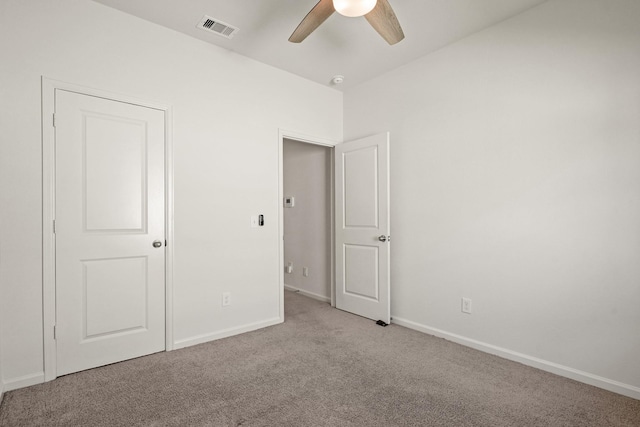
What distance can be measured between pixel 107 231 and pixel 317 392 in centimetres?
194

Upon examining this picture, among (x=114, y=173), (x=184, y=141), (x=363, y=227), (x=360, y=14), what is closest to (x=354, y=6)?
(x=360, y=14)

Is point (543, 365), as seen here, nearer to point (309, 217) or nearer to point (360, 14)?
point (360, 14)

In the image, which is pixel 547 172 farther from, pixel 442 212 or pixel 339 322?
pixel 339 322

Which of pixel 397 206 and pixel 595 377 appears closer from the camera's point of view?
pixel 595 377

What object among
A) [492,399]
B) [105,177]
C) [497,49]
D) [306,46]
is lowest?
[492,399]

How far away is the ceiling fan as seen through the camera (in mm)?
1783

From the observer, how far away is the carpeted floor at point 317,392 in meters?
1.83

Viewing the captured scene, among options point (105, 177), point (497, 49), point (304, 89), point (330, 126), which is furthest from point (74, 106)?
point (497, 49)

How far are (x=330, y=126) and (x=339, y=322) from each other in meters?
2.31

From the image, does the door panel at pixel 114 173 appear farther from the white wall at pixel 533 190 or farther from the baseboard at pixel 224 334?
the white wall at pixel 533 190

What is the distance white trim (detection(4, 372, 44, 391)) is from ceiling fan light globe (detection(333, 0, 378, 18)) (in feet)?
9.90

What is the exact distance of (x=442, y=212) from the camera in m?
3.10

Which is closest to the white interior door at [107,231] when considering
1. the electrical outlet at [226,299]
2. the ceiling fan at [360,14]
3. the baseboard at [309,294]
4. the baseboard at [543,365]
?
the electrical outlet at [226,299]

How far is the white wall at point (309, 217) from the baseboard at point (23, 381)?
2915 millimetres
